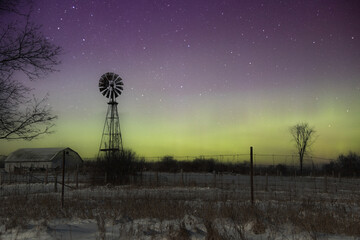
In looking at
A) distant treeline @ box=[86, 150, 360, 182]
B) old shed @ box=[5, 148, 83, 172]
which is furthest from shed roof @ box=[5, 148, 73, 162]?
distant treeline @ box=[86, 150, 360, 182]

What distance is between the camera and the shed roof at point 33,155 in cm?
5546

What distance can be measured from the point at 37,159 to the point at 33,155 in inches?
67.4

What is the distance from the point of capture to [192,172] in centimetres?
5144

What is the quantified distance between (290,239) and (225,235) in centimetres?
145

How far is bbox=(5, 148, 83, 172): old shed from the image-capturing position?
2156 inches

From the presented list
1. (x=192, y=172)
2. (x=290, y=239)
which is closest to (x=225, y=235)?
(x=290, y=239)

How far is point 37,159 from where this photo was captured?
55406 millimetres

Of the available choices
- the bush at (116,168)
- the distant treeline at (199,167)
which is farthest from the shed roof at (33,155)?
the bush at (116,168)

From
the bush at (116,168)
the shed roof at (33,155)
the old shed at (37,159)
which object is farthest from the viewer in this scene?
the shed roof at (33,155)

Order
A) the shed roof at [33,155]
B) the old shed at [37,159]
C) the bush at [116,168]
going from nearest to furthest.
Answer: the bush at [116,168] < the old shed at [37,159] < the shed roof at [33,155]

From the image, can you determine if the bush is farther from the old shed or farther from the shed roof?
the shed roof

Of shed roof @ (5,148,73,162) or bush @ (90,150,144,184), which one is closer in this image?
bush @ (90,150,144,184)

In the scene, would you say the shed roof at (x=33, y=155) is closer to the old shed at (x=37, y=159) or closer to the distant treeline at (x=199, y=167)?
the old shed at (x=37, y=159)

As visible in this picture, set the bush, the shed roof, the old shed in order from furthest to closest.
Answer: the shed roof
the old shed
the bush
